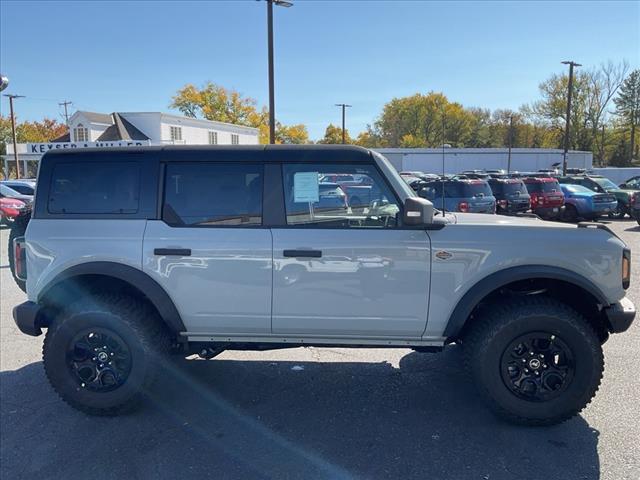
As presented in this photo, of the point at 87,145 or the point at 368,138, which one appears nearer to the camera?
the point at 87,145

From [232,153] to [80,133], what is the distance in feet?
155

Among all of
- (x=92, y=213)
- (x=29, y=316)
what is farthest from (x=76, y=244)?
(x=29, y=316)

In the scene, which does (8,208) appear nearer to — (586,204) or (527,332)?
(527,332)

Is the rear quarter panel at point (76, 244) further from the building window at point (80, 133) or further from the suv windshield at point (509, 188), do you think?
the building window at point (80, 133)

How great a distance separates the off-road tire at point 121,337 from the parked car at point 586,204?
57.9 feet

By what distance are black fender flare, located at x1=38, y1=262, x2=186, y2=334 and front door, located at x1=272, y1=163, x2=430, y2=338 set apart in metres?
0.76

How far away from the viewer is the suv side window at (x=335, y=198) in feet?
11.8

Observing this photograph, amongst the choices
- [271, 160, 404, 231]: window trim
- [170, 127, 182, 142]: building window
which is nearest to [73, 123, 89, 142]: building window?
[170, 127, 182, 142]: building window

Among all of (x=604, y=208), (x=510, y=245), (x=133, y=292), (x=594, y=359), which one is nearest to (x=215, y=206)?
(x=133, y=292)

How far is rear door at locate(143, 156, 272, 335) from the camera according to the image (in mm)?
3572

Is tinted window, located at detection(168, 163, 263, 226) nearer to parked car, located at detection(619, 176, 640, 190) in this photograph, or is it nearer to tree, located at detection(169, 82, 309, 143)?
parked car, located at detection(619, 176, 640, 190)

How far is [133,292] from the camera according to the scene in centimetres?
391

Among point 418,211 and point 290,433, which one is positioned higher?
point 418,211

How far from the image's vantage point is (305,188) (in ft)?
11.9
